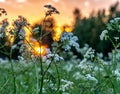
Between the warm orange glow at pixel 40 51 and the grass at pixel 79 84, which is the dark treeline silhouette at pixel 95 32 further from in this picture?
the warm orange glow at pixel 40 51

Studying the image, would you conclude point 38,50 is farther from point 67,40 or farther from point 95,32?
point 95,32

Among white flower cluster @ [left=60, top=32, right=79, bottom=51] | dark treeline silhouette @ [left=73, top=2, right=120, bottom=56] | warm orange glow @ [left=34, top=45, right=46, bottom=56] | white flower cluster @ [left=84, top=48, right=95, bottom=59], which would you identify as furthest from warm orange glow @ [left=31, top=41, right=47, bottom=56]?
dark treeline silhouette @ [left=73, top=2, right=120, bottom=56]

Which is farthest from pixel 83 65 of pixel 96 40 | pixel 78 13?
pixel 78 13

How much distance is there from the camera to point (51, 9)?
4078 mm

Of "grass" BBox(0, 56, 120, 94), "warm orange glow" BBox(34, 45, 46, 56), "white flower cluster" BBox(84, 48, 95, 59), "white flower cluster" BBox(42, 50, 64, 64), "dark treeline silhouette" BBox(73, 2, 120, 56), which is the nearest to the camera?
"warm orange glow" BBox(34, 45, 46, 56)

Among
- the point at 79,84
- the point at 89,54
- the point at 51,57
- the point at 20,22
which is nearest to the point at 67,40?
the point at 51,57

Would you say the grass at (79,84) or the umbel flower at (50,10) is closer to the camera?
the umbel flower at (50,10)

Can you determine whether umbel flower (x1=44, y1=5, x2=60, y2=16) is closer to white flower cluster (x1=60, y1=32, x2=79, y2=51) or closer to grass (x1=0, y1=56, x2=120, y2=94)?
white flower cluster (x1=60, y1=32, x2=79, y2=51)

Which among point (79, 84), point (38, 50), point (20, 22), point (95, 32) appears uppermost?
point (95, 32)

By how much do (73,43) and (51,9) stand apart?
1.14 feet

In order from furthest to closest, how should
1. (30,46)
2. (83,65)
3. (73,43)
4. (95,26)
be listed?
(95,26) → (83,65) → (30,46) → (73,43)

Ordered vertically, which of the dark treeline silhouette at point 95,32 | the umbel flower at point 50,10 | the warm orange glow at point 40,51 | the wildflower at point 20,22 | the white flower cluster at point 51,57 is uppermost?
the dark treeline silhouette at point 95,32

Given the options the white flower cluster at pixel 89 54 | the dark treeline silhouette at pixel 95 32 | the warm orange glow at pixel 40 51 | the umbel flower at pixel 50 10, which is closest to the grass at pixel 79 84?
the white flower cluster at pixel 89 54

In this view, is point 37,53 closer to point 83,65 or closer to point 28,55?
point 28,55
